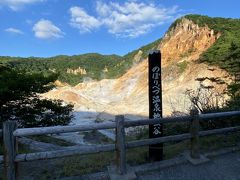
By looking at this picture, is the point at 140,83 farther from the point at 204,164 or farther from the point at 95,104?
the point at 204,164

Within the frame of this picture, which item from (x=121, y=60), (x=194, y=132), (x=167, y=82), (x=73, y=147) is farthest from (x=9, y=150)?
(x=121, y=60)

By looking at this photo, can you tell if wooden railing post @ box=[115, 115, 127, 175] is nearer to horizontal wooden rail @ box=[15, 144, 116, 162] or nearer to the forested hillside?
horizontal wooden rail @ box=[15, 144, 116, 162]

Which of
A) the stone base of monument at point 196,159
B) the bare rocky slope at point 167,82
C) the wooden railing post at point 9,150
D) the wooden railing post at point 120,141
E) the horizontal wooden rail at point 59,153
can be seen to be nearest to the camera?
the wooden railing post at point 9,150

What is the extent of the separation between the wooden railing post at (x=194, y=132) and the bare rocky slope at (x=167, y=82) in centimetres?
2050

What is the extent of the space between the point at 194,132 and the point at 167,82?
1290 inches

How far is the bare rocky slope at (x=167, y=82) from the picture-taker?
112ft

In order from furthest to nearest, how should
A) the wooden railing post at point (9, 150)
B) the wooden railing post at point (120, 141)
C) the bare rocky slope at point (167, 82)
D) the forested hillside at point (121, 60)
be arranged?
the bare rocky slope at point (167, 82) → the forested hillside at point (121, 60) → the wooden railing post at point (120, 141) → the wooden railing post at point (9, 150)

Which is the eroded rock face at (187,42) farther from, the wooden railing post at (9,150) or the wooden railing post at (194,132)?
the wooden railing post at (9,150)

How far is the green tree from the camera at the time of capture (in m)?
11.5

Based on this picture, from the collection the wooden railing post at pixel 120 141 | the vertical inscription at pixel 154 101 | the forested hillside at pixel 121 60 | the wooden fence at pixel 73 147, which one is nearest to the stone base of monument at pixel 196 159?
the wooden fence at pixel 73 147

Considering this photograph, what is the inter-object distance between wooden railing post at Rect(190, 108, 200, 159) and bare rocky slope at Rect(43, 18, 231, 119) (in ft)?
67.3

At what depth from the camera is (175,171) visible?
664cm

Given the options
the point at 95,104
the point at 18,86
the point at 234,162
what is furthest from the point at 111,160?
the point at 95,104

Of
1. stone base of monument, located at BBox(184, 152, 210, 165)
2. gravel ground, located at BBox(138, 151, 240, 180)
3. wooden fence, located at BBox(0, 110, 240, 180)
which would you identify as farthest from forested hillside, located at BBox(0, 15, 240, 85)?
gravel ground, located at BBox(138, 151, 240, 180)
